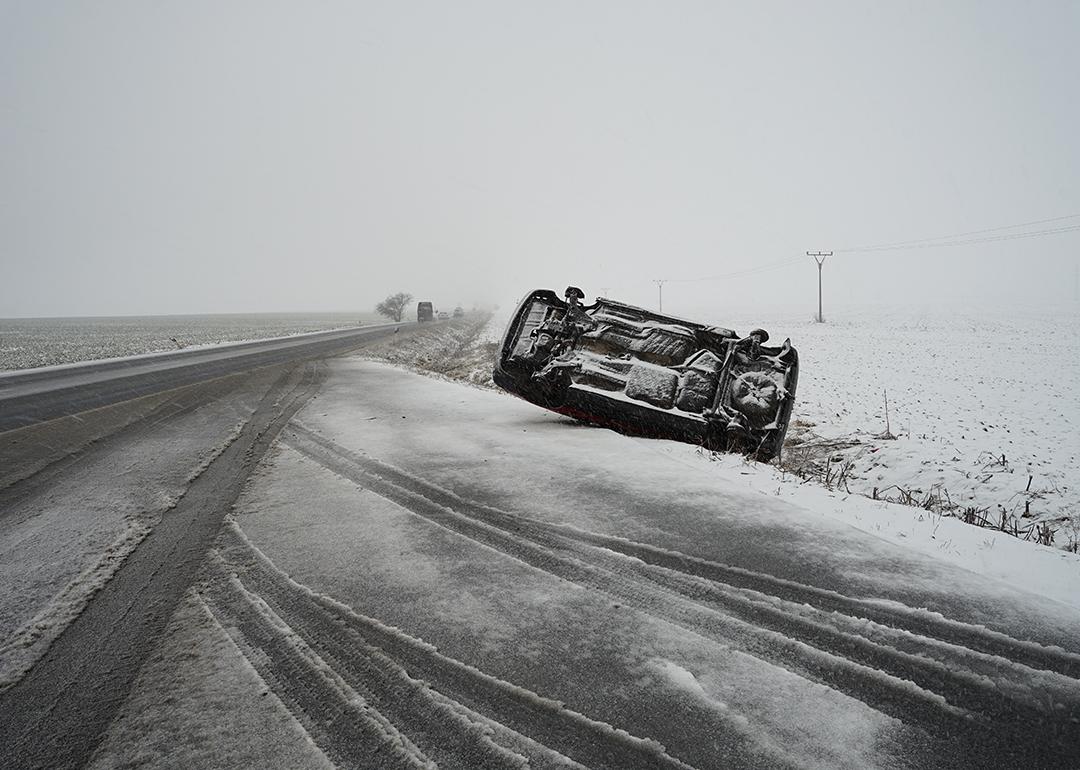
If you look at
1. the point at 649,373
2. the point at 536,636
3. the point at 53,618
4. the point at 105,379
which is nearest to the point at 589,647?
the point at 536,636

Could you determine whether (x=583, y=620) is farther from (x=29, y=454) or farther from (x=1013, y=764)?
(x=29, y=454)

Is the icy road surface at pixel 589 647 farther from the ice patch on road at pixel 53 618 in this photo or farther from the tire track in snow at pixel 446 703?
the ice patch on road at pixel 53 618

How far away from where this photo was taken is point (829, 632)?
7.52ft

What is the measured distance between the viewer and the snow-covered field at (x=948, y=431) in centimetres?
525

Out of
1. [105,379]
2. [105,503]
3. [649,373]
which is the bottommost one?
[105,503]

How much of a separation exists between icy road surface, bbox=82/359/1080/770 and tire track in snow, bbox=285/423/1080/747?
1 centimetres

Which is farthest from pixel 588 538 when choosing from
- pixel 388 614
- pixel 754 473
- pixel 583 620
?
pixel 754 473

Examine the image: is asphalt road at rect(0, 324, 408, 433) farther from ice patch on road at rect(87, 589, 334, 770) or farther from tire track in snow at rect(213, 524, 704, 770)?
tire track in snow at rect(213, 524, 704, 770)

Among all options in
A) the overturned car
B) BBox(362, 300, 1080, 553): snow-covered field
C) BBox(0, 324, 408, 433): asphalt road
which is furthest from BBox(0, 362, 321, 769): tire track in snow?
BBox(0, 324, 408, 433): asphalt road

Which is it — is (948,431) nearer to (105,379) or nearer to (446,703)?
(446,703)

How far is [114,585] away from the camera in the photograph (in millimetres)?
2660

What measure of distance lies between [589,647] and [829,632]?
1.07 m

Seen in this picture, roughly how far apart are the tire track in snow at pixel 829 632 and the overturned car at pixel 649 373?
9.97 feet

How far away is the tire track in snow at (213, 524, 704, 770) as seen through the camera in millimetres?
1617
